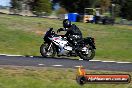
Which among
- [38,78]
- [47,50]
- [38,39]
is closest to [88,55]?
[47,50]

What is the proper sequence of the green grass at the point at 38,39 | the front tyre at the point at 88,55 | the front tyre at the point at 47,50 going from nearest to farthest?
the front tyre at the point at 47,50, the front tyre at the point at 88,55, the green grass at the point at 38,39

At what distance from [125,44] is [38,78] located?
20.7m

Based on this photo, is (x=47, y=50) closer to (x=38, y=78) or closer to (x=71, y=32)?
(x=71, y=32)

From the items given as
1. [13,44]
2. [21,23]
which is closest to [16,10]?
[21,23]

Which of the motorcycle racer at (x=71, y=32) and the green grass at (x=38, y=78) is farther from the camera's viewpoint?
the motorcycle racer at (x=71, y=32)

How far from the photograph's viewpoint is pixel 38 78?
1463cm

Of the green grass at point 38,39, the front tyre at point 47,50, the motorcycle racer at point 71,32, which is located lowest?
the green grass at point 38,39

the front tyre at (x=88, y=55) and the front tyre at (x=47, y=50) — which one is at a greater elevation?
the front tyre at (x=47, y=50)

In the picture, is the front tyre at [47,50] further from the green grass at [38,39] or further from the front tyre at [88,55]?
the green grass at [38,39]

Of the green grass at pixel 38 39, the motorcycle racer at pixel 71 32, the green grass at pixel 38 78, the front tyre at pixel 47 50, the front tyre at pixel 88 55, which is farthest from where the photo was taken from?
the green grass at pixel 38 39

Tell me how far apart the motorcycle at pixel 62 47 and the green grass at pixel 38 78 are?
5685 millimetres

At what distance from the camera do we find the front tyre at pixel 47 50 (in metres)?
22.1

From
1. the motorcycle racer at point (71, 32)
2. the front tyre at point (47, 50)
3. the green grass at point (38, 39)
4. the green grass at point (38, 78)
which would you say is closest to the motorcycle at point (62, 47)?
the front tyre at point (47, 50)

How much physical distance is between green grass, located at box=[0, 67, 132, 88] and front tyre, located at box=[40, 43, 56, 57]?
5.59 m
